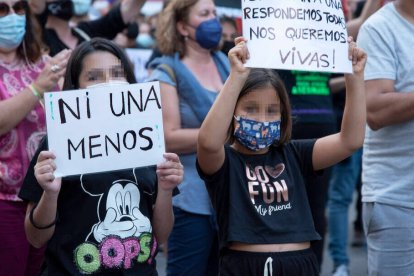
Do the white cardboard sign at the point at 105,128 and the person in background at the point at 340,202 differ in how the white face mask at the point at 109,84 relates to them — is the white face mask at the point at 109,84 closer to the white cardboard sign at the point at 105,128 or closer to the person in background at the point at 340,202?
the white cardboard sign at the point at 105,128

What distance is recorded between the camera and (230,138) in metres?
3.70

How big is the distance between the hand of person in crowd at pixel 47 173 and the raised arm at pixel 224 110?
1.92ft

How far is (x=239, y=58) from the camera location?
A: 3.37 metres

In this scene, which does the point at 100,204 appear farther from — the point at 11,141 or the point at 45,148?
the point at 11,141

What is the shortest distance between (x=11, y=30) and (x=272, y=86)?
1388 millimetres

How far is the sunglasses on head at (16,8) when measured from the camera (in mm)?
4316

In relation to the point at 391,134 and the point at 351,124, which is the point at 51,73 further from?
the point at 391,134

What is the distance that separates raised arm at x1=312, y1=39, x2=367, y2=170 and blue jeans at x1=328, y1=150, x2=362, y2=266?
280 cm

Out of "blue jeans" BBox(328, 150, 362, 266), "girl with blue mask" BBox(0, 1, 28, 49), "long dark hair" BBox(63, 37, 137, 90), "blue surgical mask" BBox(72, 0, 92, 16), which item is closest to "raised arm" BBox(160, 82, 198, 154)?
"girl with blue mask" BBox(0, 1, 28, 49)

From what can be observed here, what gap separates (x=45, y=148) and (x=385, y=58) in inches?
62.1

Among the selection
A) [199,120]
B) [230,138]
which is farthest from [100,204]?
[199,120]

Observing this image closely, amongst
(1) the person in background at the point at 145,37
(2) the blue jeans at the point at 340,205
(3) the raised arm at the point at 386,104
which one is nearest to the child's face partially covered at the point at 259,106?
(3) the raised arm at the point at 386,104

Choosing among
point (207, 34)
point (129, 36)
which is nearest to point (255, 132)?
point (207, 34)

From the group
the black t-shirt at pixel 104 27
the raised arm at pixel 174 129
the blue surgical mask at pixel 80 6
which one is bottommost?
the raised arm at pixel 174 129
